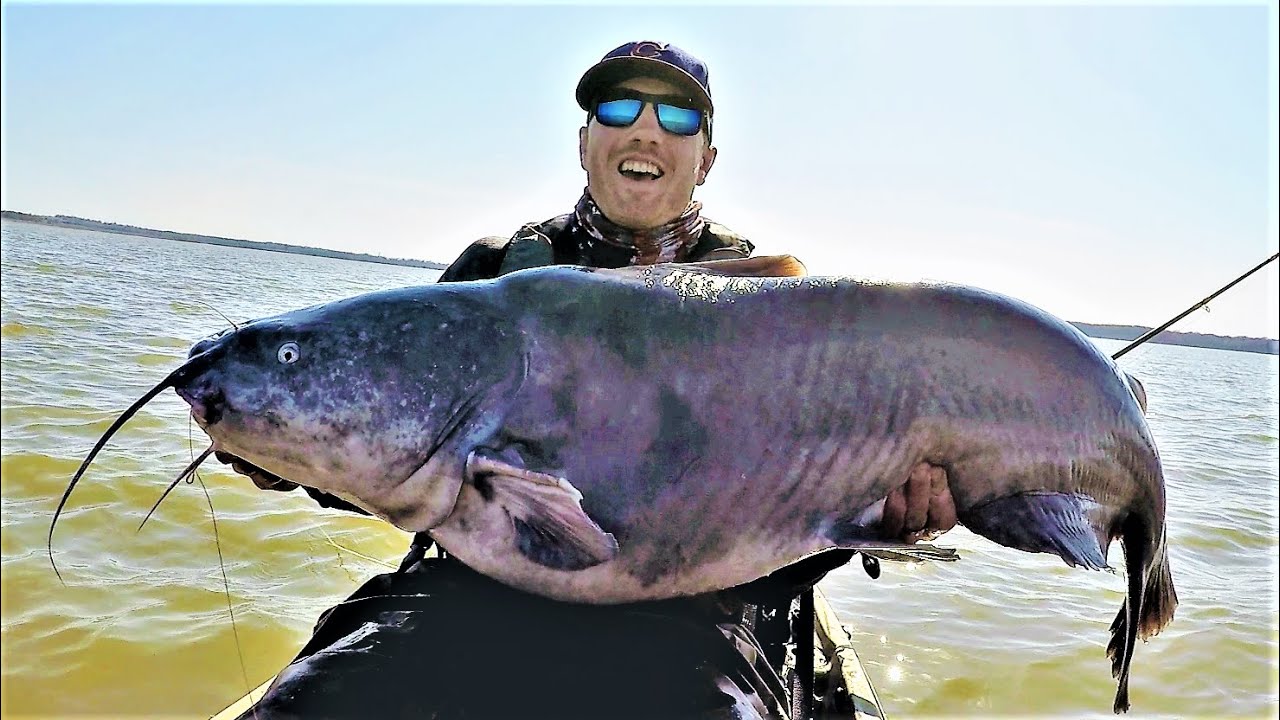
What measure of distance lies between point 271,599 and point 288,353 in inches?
144

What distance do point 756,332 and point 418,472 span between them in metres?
0.98

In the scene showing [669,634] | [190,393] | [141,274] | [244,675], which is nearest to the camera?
[190,393]

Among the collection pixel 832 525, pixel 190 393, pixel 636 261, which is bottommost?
pixel 832 525

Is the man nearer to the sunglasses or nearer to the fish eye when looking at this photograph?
the sunglasses

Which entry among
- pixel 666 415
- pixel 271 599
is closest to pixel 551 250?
pixel 666 415

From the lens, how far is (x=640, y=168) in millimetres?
3164

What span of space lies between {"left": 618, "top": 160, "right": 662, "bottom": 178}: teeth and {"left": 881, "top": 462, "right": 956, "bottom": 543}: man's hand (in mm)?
1647

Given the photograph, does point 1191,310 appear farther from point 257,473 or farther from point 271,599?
point 271,599

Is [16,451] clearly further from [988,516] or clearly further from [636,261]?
[988,516]

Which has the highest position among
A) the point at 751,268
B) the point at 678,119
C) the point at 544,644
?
the point at 678,119

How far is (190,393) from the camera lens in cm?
192

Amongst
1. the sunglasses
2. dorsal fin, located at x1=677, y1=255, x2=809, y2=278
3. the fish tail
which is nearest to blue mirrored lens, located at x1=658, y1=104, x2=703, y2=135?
the sunglasses

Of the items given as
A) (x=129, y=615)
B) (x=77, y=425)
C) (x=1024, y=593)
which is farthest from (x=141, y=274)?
(x=1024, y=593)

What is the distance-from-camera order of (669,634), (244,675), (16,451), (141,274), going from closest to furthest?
(669,634) → (244,675) → (16,451) → (141,274)
